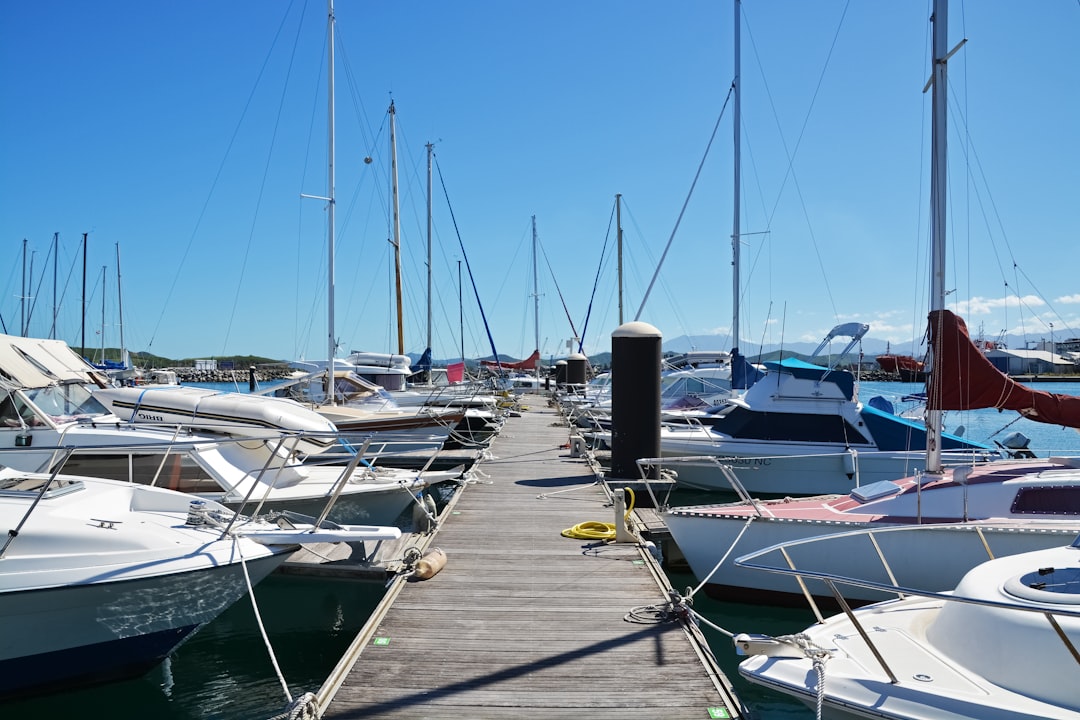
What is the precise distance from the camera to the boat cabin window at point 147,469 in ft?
30.8

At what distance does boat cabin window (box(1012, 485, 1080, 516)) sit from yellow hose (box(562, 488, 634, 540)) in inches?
171

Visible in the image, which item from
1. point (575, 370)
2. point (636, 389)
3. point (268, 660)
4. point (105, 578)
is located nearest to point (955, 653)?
point (105, 578)

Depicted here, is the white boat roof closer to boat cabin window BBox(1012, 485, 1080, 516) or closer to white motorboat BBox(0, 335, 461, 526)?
white motorboat BBox(0, 335, 461, 526)

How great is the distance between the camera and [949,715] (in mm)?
3955

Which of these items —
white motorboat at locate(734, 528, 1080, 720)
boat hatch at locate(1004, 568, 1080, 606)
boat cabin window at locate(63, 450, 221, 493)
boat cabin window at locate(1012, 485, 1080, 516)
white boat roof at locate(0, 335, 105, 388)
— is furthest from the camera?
white boat roof at locate(0, 335, 105, 388)

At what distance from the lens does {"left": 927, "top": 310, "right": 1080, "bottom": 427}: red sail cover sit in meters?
9.24

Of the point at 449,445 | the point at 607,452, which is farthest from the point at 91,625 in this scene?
the point at 449,445

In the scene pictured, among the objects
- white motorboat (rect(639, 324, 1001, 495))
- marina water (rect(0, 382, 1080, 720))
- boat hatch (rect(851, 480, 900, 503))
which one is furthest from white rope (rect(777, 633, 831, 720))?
white motorboat (rect(639, 324, 1001, 495))

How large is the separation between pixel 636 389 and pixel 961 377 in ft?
14.6

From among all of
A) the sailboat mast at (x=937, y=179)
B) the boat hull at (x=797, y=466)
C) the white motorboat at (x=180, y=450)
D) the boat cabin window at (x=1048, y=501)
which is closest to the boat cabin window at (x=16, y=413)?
the white motorboat at (x=180, y=450)

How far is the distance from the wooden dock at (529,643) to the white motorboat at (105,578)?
1067 millimetres

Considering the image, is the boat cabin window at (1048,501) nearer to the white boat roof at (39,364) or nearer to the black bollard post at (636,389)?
the black bollard post at (636,389)

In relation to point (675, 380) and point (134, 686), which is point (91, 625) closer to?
point (134, 686)

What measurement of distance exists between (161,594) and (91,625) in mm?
585
